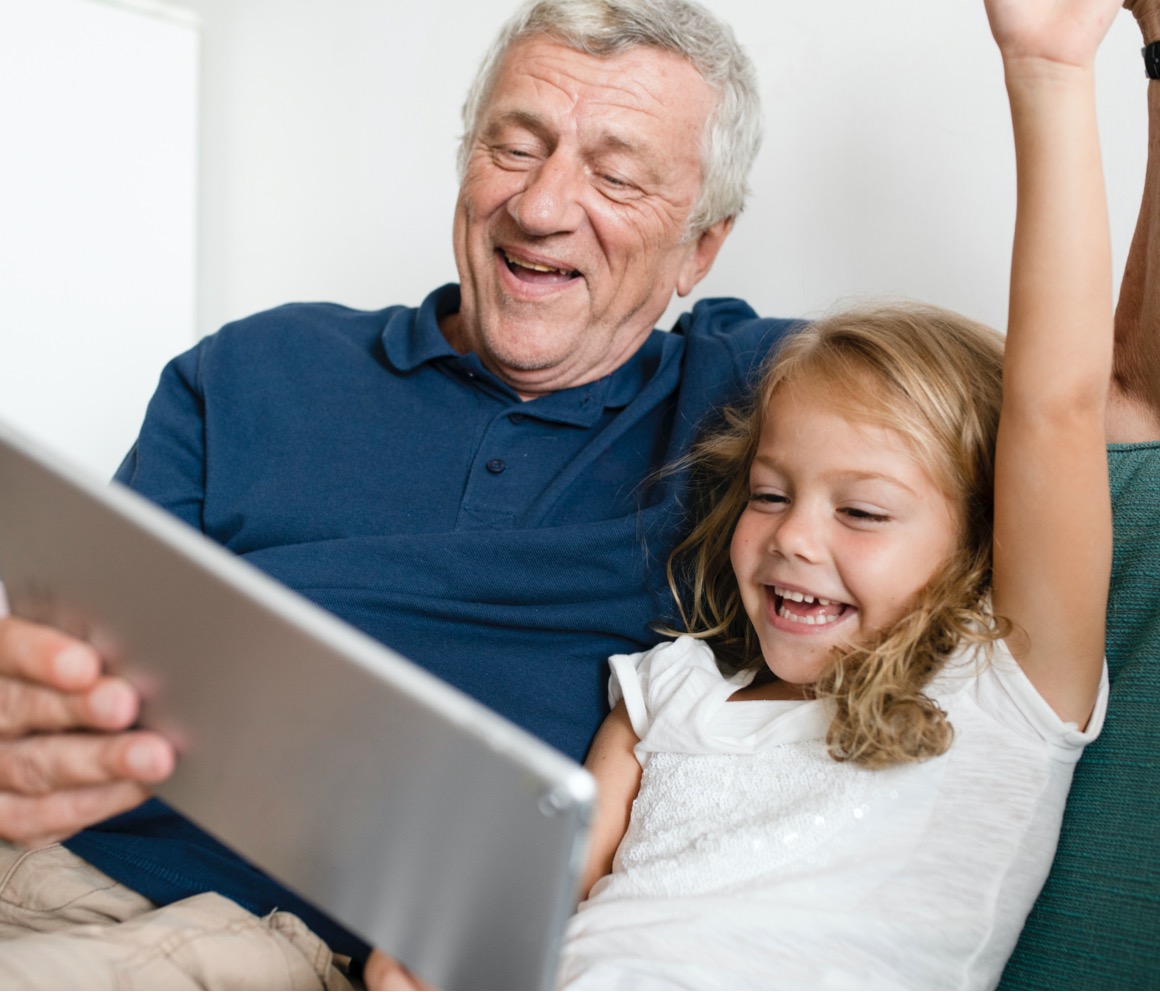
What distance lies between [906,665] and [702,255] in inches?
33.7

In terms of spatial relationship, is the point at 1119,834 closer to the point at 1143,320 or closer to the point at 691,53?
the point at 1143,320

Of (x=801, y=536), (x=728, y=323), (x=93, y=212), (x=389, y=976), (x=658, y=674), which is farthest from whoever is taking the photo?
(x=93, y=212)

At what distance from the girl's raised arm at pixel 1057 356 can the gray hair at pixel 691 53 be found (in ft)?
2.03

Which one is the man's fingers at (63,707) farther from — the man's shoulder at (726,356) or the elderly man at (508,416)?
the man's shoulder at (726,356)

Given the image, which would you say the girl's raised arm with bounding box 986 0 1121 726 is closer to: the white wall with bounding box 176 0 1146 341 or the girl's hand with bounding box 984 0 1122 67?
the girl's hand with bounding box 984 0 1122 67

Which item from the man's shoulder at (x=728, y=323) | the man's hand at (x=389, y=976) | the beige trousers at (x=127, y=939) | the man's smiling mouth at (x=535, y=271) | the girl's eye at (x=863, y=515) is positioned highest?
the man's smiling mouth at (x=535, y=271)

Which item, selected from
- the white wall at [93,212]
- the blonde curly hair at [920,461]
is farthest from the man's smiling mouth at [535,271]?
the white wall at [93,212]

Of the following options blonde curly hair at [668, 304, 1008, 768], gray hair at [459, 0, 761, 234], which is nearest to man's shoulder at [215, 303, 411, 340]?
gray hair at [459, 0, 761, 234]

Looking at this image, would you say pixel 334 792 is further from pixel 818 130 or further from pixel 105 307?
pixel 105 307

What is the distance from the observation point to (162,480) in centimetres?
153

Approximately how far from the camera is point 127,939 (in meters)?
1.05

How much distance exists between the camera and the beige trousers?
984 millimetres

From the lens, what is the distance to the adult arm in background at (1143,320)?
1210 mm

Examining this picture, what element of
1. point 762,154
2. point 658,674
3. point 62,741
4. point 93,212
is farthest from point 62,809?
point 93,212
